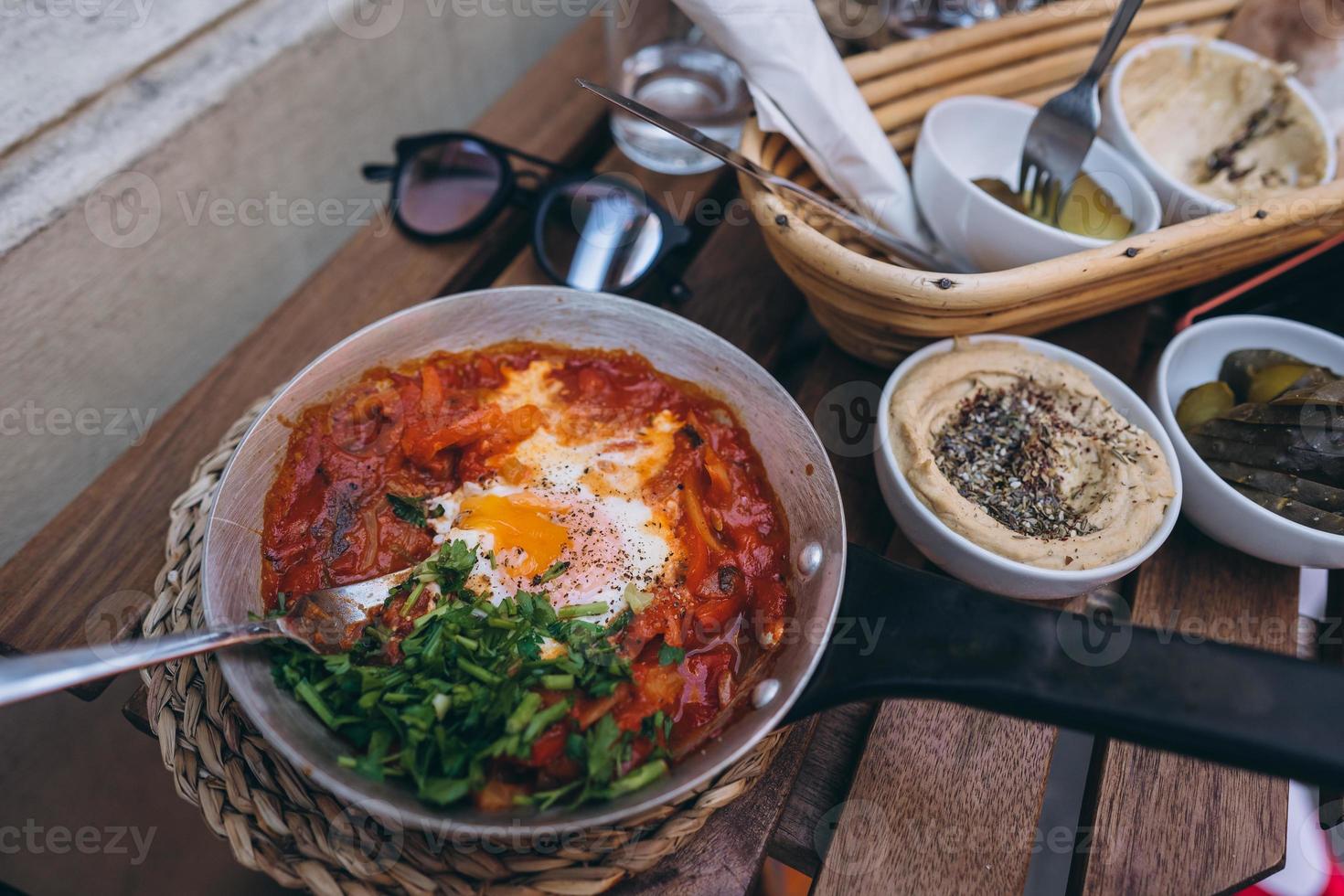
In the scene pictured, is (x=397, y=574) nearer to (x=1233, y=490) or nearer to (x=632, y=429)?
(x=632, y=429)

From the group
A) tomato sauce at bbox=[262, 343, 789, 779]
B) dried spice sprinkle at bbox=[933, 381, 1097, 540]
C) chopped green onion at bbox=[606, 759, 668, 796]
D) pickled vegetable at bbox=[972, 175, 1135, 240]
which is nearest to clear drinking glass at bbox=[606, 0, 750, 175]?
pickled vegetable at bbox=[972, 175, 1135, 240]

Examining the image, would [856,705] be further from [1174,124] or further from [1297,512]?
[1174,124]

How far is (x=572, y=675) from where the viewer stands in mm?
1546

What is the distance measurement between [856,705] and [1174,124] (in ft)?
7.26

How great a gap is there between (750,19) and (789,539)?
1.29 metres

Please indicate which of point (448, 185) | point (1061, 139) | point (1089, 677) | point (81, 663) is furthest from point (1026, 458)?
point (448, 185)

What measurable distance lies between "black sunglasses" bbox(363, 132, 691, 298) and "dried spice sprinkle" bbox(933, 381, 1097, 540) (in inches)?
39.1

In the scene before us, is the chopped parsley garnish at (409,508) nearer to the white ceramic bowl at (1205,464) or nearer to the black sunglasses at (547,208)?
the black sunglasses at (547,208)

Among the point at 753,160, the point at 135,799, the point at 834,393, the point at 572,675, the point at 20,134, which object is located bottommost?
the point at 135,799

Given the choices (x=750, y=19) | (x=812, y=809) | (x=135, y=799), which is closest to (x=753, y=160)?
(x=750, y=19)

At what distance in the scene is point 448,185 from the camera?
9.05 feet

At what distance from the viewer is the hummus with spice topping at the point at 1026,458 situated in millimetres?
A: 1746

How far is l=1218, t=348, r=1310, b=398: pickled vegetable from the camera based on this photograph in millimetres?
2127

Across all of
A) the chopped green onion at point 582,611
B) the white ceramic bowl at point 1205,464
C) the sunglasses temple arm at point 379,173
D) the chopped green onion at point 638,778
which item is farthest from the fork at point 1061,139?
the sunglasses temple arm at point 379,173
